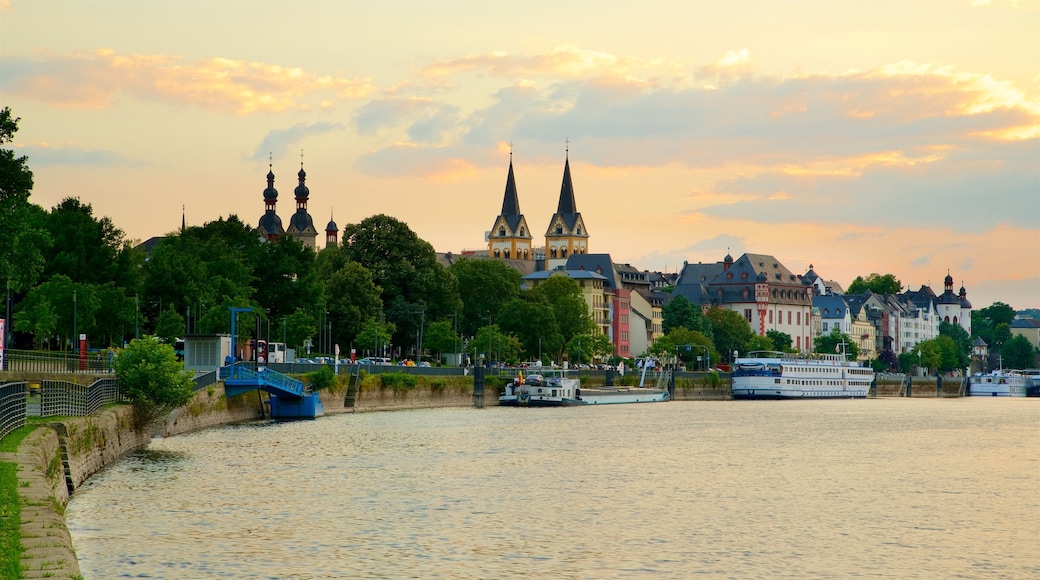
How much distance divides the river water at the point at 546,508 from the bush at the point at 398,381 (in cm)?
2786

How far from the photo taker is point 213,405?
77.2 m

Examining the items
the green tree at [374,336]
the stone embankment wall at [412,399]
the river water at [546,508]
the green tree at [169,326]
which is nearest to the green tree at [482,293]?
the green tree at [374,336]

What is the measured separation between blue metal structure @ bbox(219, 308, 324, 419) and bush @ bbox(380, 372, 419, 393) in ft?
48.0

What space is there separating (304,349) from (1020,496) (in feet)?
293

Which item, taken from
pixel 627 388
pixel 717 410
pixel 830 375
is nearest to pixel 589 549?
pixel 717 410

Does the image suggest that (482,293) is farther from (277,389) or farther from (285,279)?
(277,389)

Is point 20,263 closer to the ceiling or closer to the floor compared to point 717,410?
closer to the ceiling

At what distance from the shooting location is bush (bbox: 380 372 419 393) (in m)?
108

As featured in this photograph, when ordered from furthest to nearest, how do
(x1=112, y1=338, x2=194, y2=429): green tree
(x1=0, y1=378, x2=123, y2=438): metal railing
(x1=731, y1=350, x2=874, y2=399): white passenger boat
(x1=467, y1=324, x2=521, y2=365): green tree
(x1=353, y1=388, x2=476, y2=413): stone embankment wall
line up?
1. (x1=731, y1=350, x2=874, y2=399): white passenger boat
2. (x1=467, y1=324, x2=521, y2=365): green tree
3. (x1=353, y1=388, x2=476, y2=413): stone embankment wall
4. (x1=112, y1=338, x2=194, y2=429): green tree
5. (x1=0, y1=378, x2=123, y2=438): metal railing

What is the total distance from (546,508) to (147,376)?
22476 millimetres

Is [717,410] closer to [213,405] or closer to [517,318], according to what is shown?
[517,318]

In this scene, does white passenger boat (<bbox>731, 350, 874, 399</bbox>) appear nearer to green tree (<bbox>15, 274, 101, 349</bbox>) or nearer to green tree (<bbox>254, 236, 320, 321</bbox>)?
green tree (<bbox>254, 236, 320, 321</bbox>)

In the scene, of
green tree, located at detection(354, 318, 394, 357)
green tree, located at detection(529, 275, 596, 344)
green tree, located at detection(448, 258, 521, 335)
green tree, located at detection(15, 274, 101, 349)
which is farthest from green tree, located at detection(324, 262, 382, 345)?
green tree, located at detection(529, 275, 596, 344)

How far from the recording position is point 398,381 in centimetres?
10925
